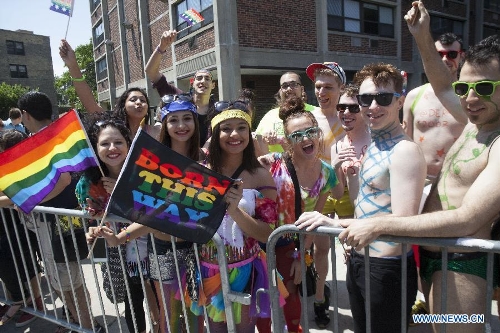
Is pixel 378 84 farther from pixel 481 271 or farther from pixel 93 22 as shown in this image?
pixel 93 22

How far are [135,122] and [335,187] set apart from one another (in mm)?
2183

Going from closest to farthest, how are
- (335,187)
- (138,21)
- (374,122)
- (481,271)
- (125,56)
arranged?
(481,271) < (374,122) < (335,187) < (138,21) < (125,56)

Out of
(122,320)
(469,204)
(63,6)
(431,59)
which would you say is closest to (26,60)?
(63,6)

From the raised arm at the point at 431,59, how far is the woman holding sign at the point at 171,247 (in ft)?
5.37

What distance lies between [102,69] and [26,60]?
2053 cm

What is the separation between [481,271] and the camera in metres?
1.53

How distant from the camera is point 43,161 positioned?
8.00ft

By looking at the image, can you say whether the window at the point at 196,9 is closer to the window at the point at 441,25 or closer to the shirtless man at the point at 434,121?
the shirtless man at the point at 434,121

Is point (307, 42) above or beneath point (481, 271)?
above

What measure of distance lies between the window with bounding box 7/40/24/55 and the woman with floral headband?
4907 cm

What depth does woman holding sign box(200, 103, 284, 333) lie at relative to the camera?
2119 millimetres

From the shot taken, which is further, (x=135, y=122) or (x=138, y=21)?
(x=138, y=21)

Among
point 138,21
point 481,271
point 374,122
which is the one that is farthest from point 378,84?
point 138,21

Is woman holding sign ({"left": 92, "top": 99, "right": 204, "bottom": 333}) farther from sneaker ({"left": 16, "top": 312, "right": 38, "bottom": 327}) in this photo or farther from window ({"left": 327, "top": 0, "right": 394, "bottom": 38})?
window ({"left": 327, "top": 0, "right": 394, "bottom": 38})
